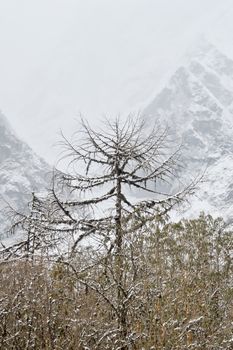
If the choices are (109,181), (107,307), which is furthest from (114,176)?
(107,307)

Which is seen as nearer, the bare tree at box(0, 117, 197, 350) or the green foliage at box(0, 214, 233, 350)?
the green foliage at box(0, 214, 233, 350)

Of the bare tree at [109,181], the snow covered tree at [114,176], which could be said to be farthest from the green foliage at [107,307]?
the snow covered tree at [114,176]

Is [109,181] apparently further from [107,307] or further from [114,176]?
[107,307]

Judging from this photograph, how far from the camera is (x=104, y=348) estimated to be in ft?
25.5

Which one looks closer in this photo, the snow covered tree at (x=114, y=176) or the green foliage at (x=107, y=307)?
the green foliage at (x=107, y=307)

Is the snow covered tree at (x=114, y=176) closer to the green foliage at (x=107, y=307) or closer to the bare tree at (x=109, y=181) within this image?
the bare tree at (x=109, y=181)

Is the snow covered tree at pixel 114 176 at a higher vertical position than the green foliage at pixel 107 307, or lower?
higher

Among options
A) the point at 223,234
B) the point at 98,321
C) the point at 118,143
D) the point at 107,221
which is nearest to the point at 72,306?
the point at 98,321

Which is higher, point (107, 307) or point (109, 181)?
point (109, 181)

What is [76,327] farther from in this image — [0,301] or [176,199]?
[176,199]

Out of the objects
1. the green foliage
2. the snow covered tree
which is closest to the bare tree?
the snow covered tree

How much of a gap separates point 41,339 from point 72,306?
59 centimetres

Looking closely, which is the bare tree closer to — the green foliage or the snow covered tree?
the snow covered tree

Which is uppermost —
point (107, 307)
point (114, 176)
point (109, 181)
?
point (114, 176)
